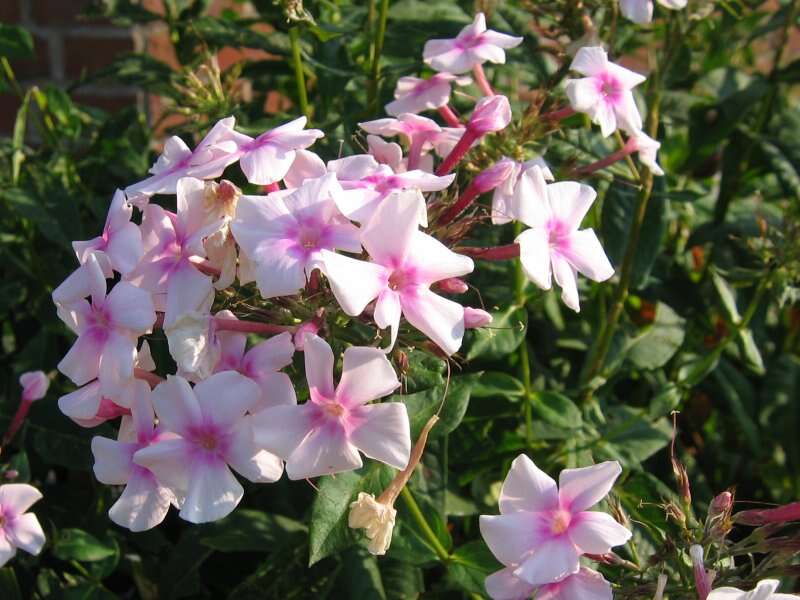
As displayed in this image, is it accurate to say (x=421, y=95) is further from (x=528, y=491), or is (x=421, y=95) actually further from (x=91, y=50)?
(x=91, y=50)

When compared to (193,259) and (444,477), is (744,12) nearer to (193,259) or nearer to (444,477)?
(444,477)

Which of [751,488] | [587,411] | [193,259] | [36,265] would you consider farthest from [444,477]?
[751,488]

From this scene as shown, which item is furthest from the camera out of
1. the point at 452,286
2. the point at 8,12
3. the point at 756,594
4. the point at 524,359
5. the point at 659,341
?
the point at 8,12

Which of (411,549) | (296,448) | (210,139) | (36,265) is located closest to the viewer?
(296,448)

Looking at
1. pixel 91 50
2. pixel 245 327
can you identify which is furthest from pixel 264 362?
pixel 91 50

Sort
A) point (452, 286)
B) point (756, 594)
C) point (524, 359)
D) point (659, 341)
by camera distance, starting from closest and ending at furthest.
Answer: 1. point (756, 594)
2. point (452, 286)
3. point (524, 359)
4. point (659, 341)
